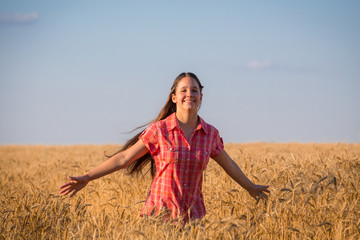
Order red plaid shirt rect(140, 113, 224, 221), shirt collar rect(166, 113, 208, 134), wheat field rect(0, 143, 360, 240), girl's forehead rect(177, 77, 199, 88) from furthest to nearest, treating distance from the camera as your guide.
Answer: girl's forehead rect(177, 77, 199, 88) < shirt collar rect(166, 113, 208, 134) < red plaid shirt rect(140, 113, 224, 221) < wheat field rect(0, 143, 360, 240)

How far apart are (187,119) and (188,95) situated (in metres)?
0.23

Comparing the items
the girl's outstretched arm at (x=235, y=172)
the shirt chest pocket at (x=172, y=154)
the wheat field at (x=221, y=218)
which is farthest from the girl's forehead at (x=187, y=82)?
the wheat field at (x=221, y=218)

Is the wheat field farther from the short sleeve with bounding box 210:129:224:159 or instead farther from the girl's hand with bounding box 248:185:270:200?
the short sleeve with bounding box 210:129:224:159

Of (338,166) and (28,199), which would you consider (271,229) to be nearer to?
(28,199)

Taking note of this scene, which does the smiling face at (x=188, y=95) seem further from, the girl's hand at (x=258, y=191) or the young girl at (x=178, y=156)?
the girl's hand at (x=258, y=191)

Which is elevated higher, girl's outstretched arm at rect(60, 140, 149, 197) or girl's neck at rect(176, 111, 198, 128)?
girl's neck at rect(176, 111, 198, 128)

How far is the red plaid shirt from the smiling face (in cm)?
16

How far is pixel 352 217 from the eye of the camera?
12.8 ft

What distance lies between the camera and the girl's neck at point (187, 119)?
4.11 meters

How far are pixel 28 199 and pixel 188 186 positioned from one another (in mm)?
1805

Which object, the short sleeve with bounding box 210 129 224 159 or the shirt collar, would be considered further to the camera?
the short sleeve with bounding box 210 129 224 159

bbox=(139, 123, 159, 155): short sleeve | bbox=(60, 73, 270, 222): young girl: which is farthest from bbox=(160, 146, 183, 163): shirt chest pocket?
bbox=(139, 123, 159, 155): short sleeve

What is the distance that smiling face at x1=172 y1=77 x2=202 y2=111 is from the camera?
407 centimetres

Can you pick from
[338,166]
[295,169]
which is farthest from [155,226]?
[338,166]
